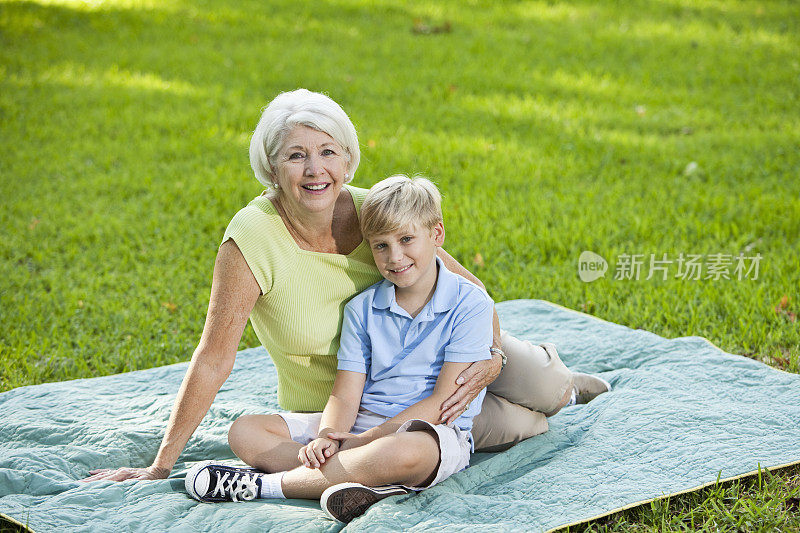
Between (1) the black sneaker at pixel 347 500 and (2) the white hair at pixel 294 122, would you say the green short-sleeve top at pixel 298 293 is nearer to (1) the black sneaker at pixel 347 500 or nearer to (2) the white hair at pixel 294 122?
(2) the white hair at pixel 294 122

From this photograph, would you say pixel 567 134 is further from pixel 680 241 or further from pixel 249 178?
pixel 249 178

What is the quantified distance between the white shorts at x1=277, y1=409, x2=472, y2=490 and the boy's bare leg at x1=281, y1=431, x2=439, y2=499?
3cm

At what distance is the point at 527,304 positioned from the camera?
480 centimetres

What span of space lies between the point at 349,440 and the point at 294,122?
115 centimetres

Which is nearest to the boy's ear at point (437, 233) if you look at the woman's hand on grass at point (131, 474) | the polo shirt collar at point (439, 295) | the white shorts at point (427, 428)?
the polo shirt collar at point (439, 295)

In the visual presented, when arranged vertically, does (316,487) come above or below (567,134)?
below

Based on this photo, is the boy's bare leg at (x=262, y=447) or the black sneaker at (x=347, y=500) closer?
the black sneaker at (x=347, y=500)

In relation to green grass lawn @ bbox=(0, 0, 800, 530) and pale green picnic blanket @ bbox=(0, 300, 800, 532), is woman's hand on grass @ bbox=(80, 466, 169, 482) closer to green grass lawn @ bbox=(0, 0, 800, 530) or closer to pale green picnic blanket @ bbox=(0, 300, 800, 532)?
pale green picnic blanket @ bbox=(0, 300, 800, 532)

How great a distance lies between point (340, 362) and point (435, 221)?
63cm

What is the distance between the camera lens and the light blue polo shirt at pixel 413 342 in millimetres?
2969

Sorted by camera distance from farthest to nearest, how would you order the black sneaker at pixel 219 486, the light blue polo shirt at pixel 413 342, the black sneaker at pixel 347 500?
the light blue polo shirt at pixel 413 342 < the black sneaker at pixel 219 486 < the black sneaker at pixel 347 500

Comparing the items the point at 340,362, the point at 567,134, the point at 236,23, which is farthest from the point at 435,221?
the point at 236,23

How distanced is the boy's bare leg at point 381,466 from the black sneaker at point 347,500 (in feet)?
0.15

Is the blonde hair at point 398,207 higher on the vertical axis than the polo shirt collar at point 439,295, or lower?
higher
